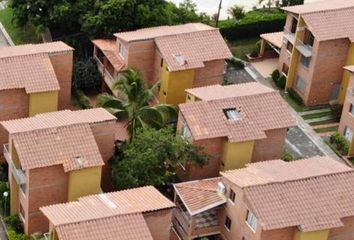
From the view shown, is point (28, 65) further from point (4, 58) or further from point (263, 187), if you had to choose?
point (263, 187)

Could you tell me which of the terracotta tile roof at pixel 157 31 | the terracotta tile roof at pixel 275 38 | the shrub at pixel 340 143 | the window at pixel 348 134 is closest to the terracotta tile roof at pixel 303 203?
the shrub at pixel 340 143

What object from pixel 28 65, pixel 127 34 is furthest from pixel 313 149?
pixel 28 65

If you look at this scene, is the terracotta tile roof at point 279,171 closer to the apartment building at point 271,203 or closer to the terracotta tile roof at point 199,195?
the apartment building at point 271,203

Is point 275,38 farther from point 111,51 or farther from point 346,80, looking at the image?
point 111,51

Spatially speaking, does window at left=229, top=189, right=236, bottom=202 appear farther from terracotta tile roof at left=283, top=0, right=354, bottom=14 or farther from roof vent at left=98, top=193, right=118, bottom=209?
terracotta tile roof at left=283, top=0, right=354, bottom=14

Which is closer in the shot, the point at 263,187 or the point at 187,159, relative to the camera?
the point at 263,187

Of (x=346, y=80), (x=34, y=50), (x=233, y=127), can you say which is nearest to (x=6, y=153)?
(x=34, y=50)
